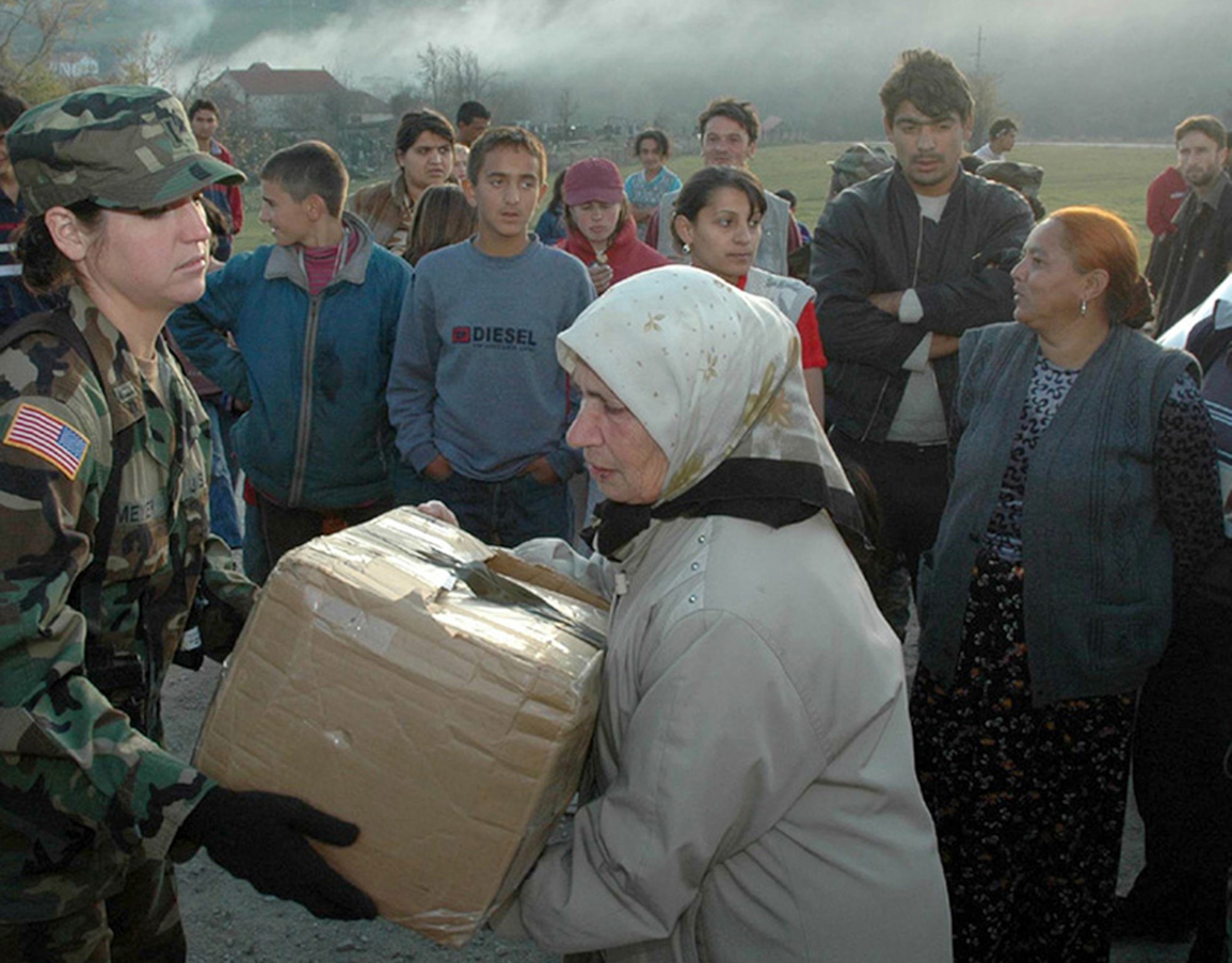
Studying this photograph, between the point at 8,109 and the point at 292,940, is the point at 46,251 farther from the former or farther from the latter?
the point at 8,109

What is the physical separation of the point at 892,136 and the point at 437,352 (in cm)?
190

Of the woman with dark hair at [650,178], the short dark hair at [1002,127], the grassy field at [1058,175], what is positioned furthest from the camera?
the grassy field at [1058,175]

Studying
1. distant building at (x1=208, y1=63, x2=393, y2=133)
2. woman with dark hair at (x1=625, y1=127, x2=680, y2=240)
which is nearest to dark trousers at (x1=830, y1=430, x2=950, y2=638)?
woman with dark hair at (x1=625, y1=127, x2=680, y2=240)

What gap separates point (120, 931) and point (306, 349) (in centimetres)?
229

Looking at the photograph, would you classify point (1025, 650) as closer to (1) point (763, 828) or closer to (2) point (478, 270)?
(1) point (763, 828)

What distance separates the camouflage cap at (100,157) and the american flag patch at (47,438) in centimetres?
41

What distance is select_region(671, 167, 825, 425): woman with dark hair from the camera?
4.08 meters

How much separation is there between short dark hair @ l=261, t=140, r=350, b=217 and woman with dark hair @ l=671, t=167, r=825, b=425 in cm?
130

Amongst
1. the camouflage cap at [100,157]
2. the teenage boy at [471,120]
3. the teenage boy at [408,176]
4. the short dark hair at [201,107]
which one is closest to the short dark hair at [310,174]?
the teenage boy at [408,176]

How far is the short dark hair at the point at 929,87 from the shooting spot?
13.7 feet

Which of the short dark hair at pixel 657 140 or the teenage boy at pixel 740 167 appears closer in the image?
the teenage boy at pixel 740 167

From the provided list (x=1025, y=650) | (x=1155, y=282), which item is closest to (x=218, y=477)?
(x=1025, y=650)

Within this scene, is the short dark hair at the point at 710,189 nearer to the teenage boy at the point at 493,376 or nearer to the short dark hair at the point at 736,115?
the teenage boy at the point at 493,376

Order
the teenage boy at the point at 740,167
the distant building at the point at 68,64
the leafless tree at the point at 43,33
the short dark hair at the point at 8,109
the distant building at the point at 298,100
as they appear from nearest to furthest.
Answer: the short dark hair at the point at 8,109, the teenage boy at the point at 740,167, the leafless tree at the point at 43,33, the distant building at the point at 68,64, the distant building at the point at 298,100
